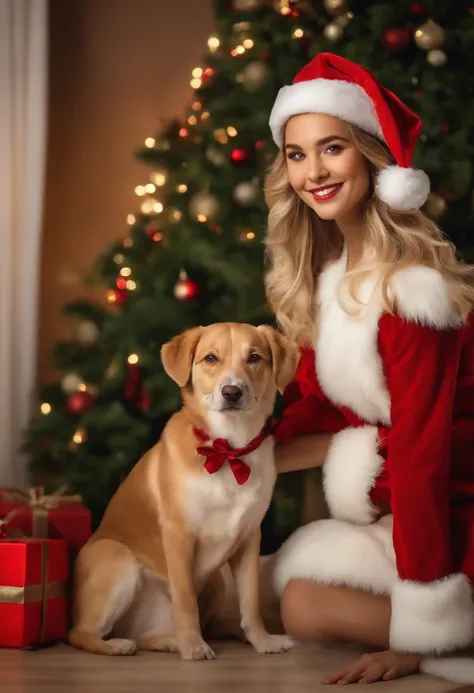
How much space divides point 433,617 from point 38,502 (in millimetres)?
1445

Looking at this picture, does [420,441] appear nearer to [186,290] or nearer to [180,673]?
[180,673]

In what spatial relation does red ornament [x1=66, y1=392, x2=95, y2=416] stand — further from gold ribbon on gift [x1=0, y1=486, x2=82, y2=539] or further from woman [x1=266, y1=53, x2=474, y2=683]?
woman [x1=266, y1=53, x2=474, y2=683]

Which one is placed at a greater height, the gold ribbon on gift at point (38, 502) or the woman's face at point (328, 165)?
the woman's face at point (328, 165)

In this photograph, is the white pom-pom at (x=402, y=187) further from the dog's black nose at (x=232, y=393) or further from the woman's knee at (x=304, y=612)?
the woman's knee at (x=304, y=612)

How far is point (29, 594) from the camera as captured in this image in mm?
2637

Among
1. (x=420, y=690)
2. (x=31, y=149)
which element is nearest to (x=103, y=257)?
(x=31, y=149)

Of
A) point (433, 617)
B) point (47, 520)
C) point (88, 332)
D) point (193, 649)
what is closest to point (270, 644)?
point (193, 649)

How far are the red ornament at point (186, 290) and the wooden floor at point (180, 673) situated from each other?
1.34 meters

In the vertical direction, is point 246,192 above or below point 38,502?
above

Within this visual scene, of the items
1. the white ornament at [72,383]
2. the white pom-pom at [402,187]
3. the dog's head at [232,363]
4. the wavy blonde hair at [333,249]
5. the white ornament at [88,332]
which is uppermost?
the white pom-pom at [402,187]

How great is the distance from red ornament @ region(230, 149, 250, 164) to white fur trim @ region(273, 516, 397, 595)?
1.50 m

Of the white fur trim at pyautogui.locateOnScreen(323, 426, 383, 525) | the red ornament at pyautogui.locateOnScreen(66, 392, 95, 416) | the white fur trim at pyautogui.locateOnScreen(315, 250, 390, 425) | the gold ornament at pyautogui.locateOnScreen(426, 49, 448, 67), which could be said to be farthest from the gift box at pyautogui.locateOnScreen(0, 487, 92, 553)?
the gold ornament at pyautogui.locateOnScreen(426, 49, 448, 67)

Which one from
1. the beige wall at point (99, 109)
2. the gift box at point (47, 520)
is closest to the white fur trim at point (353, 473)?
the gift box at point (47, 520)

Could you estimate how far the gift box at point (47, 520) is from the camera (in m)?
2.93
